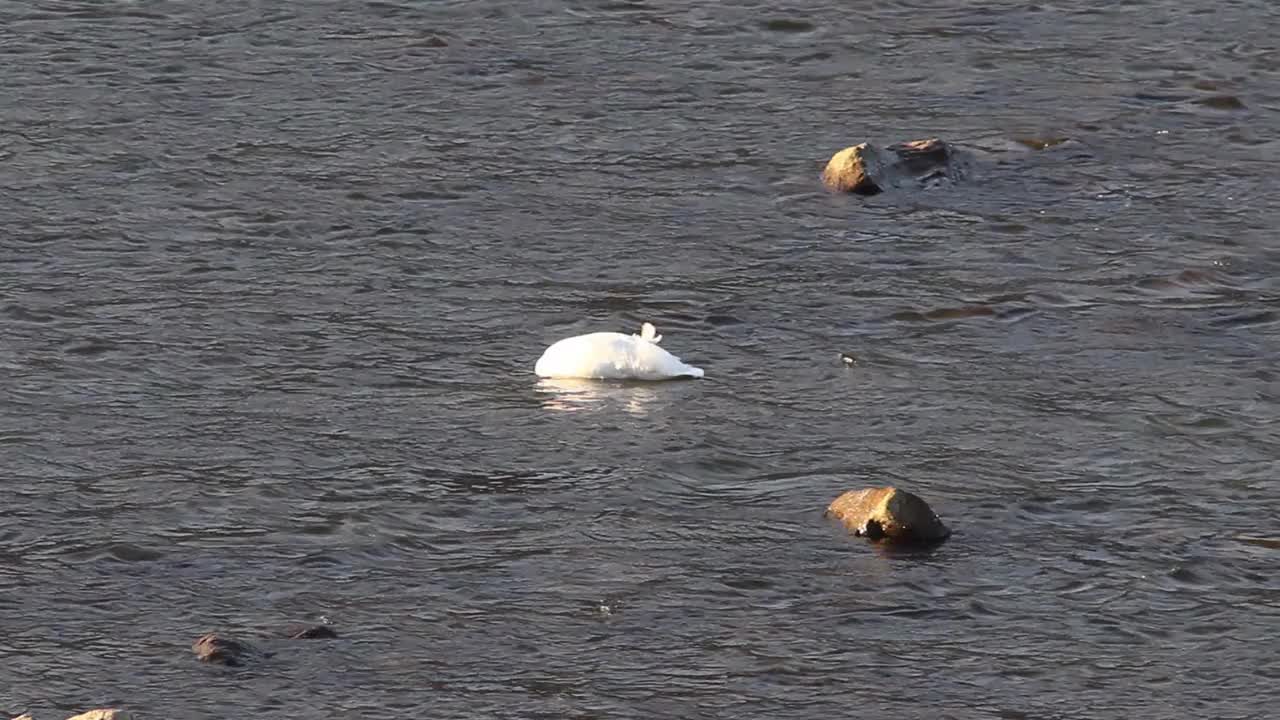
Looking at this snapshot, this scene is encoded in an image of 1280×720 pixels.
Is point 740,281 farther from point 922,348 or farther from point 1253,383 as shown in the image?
point 1253,383

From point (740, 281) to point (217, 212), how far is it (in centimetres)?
176

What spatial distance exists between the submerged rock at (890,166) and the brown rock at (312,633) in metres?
3.61

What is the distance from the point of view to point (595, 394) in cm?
706

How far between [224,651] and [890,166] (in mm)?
4026

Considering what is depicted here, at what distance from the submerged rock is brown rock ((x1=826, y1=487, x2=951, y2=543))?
2724 mm

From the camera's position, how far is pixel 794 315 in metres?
7.63

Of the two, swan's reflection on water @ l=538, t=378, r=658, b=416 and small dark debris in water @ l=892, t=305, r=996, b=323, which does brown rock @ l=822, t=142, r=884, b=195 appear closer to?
small dark debris in water @ l=892, t=305, r=996, b=323

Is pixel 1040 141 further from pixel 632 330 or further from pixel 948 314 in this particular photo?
pixel 632 330

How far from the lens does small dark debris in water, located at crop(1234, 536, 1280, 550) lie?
6086 millimetres

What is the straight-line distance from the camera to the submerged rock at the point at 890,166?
870cm

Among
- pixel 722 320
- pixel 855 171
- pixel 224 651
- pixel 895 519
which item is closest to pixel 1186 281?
pixel 855 171

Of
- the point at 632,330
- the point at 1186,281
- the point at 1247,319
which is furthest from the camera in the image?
the point at 1186,281

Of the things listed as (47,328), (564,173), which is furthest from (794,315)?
(47,328)

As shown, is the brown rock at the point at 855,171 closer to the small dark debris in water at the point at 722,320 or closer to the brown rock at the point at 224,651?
the small dark debris in water at the point at 722,320
